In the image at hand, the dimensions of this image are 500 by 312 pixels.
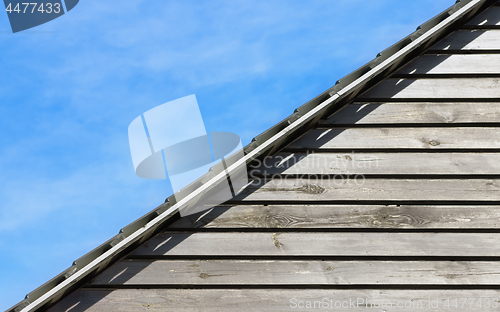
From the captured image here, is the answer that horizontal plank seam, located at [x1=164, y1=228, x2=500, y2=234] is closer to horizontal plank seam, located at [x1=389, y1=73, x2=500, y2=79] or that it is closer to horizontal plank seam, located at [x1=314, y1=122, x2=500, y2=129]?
horizontal plank seam, located at [x1=314, y1=122, x2=500, y2=129]

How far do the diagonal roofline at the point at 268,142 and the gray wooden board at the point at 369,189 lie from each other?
0.29m

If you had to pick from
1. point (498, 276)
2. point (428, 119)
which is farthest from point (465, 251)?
point (428, 119)

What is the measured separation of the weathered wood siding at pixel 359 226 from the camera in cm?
250

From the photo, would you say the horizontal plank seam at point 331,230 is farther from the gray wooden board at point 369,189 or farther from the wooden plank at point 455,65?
→ the wooden plank at point 455,65

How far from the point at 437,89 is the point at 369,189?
1.22 m

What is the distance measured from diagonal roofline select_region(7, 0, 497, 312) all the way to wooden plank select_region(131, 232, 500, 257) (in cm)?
23

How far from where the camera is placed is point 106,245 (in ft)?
8.14

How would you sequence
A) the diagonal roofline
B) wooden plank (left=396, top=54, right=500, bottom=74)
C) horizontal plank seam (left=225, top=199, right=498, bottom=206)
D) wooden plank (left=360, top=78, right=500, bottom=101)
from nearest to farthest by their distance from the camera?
the diagonal roofline < horizontal plank seam (left=225, top=199, right=498, bottom=206) < wooden plank (left=360, top=78, right=500, bottom=101) < wooden plank (left=396, top=54, right=500, bottom=74)
